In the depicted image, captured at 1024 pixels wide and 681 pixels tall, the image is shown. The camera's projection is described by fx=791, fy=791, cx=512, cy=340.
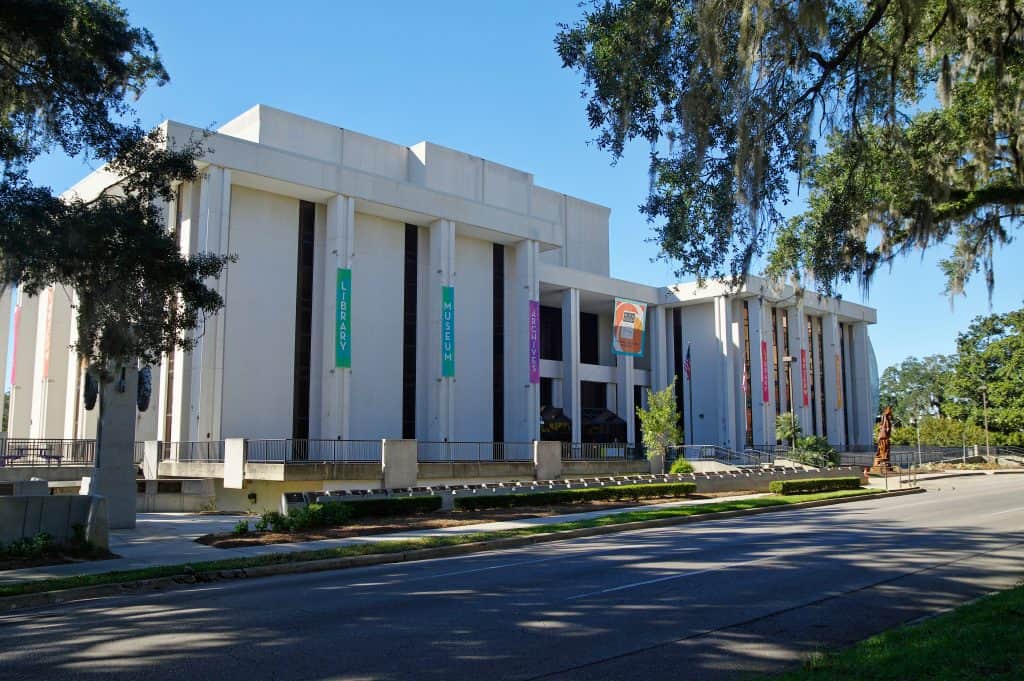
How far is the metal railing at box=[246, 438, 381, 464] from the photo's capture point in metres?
33.8

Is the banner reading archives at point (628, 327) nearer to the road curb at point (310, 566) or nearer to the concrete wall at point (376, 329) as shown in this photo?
the concrete wall at point (376, 329)

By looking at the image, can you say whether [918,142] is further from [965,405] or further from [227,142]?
[965,405]

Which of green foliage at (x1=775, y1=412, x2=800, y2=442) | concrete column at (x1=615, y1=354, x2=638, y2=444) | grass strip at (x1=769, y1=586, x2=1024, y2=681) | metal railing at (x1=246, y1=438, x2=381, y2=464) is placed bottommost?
grass strip at (x1=769, y1=586, x2=1024, y2=681)

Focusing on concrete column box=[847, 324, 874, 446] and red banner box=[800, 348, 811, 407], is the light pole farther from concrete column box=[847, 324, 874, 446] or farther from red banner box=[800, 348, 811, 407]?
red banner box=[800, 348, 811, 407]

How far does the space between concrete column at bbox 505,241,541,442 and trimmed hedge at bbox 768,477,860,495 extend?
14.7 metres

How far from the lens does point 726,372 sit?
5597 centimetres

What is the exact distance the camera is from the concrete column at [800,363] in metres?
61.3

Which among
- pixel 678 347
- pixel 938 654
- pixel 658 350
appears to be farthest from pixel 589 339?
pixel 938 654

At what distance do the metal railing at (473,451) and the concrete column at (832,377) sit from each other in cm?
3387

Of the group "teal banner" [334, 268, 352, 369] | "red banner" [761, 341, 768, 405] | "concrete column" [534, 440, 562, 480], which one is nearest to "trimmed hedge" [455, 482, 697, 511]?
"concrete column" [534, 440, 562, 480]

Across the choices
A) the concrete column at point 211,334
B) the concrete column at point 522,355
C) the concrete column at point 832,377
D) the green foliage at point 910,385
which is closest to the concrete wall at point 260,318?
the concrete column at point 211,334

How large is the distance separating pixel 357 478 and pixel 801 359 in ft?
140

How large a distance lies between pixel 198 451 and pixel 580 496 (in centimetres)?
1614

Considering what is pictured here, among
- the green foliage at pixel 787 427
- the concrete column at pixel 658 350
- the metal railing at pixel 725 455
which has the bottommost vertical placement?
the metal railing at pixel 725 455
